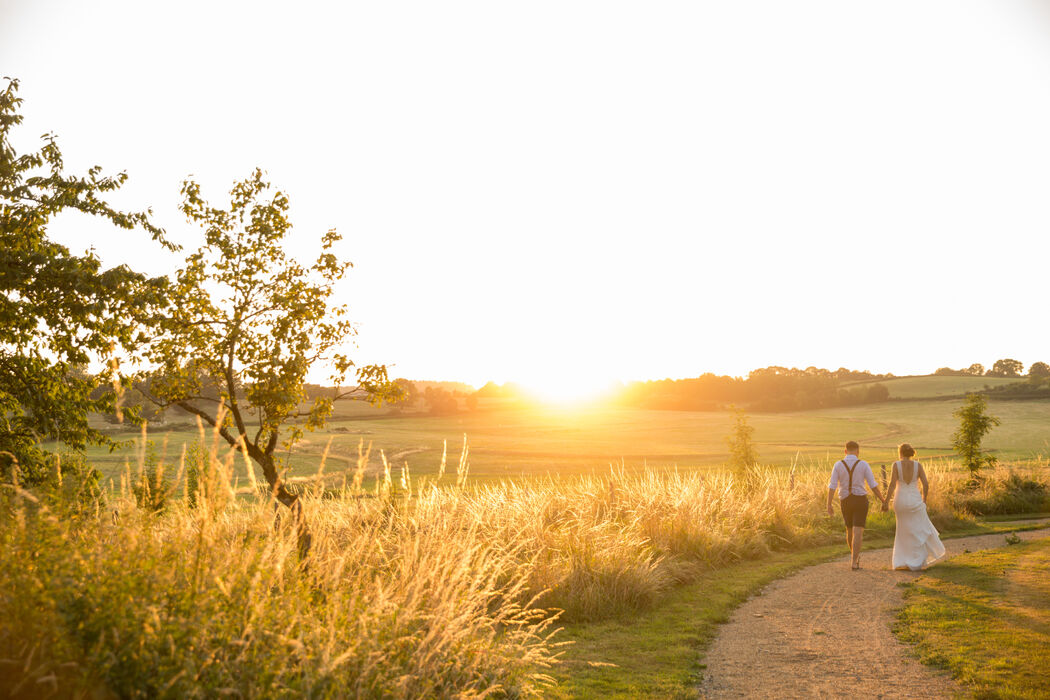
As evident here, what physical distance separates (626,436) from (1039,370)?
192 feet

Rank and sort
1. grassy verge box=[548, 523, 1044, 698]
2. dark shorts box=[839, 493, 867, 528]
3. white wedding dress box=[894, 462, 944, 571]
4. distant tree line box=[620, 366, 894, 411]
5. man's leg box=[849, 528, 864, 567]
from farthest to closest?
distant tree line box=[620, 366, 894, 411]
man's leg box=[849, 528, 864, 567]
dark shorts box=[839, 493, 867, 528]
white wedding dress box=[894, 462, 944, 571]
grassy verge box=[548, 523, 1044, 698]

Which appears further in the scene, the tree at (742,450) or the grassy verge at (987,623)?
the tree at (742,450)

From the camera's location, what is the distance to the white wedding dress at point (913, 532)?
11.8 m

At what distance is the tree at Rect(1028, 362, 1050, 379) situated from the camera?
277 ft

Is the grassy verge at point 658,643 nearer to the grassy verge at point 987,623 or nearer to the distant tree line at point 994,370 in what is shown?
the grassy verge at point 987,623

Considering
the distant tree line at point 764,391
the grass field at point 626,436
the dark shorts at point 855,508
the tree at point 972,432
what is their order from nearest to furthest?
the dark shorts at point 855,508, the tree at point 972,432, the grass field at point 626,436, the distant tree line at point 764,391

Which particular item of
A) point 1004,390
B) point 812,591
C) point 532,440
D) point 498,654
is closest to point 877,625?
point 812,591

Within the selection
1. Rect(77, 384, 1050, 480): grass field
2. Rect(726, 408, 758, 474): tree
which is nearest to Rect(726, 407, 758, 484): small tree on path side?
Rect(726, 408, 758, 474): tree

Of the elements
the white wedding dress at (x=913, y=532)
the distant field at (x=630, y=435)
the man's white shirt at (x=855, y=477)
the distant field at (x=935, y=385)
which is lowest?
the distant field at (x=630, y=435)

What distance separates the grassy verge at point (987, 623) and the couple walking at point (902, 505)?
43cm

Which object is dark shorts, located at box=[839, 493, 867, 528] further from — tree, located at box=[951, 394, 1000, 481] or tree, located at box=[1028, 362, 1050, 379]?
tree, located at box=[1028, 362, 1050, 379]

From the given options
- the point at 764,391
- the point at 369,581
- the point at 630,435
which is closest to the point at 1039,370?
the point at 764,391

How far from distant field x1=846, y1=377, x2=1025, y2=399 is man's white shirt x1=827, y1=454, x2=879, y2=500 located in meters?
84.8

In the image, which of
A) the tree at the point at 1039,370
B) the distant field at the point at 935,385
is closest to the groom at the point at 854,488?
the distant field at the point at 935,385
